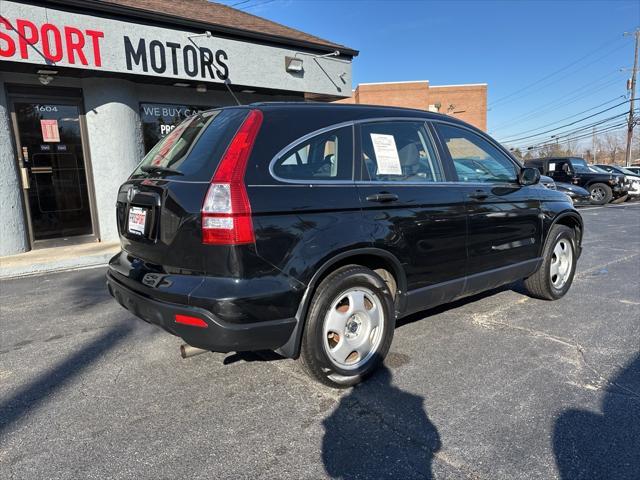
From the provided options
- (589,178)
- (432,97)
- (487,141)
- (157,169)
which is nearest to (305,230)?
(157,169)

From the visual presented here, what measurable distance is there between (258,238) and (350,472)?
1.30 metres

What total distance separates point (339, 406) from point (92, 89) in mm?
8108

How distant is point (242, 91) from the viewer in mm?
10523

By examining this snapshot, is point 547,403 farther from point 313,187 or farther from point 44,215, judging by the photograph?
point 44,215

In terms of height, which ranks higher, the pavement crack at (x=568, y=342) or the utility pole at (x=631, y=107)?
the utility pole at (x=631, y=107)

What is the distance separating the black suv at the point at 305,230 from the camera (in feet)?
8.40

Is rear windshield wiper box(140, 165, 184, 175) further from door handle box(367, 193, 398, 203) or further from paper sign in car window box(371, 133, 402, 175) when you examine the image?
paper sign in car window box(371, 133, 402, 175)

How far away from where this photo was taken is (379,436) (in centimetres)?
254

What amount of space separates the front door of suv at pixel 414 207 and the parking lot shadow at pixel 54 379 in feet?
8.04

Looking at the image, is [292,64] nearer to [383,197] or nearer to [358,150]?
[358,150]

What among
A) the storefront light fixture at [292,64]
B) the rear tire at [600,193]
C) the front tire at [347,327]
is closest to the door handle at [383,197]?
the front tire at [347,327]

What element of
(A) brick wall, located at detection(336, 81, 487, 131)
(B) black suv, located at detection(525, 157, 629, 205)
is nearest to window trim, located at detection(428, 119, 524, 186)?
(B) black suv, located at detection(525, 157, 629, 205)

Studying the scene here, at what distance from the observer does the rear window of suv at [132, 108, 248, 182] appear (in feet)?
8.87

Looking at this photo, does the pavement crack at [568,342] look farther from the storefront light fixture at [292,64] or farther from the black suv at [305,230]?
the storefront light fixture at [292,64]
